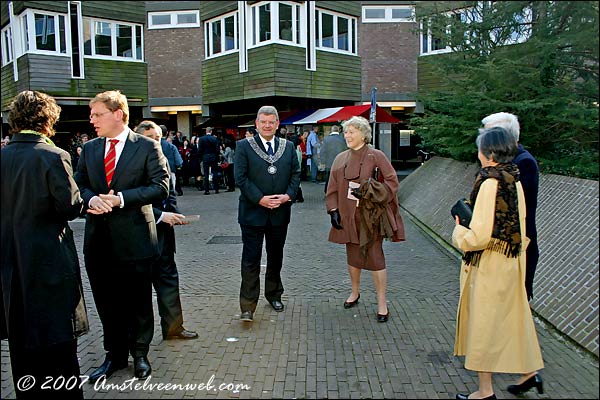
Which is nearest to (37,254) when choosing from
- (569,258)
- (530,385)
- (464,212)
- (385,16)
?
(464,212)

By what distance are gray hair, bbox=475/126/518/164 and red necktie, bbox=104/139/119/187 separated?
2.64 metres

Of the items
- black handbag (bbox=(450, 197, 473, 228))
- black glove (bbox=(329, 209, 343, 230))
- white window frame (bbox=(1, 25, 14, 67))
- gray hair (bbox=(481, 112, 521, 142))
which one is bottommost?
black glove (bbox=(329, 209, 343, 230))

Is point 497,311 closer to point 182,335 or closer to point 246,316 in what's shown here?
point 246,316

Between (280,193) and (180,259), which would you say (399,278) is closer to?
(280,193)

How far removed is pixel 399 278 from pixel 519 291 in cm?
320

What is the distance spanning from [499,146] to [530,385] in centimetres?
165

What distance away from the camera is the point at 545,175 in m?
6.61

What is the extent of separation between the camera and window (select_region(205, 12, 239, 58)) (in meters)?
19.8

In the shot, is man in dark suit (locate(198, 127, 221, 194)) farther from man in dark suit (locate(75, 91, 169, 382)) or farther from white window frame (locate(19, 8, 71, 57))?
man in dark suit (locate(75, 91, 169, 382))

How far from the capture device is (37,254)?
130 inches

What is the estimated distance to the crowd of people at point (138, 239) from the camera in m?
3.31

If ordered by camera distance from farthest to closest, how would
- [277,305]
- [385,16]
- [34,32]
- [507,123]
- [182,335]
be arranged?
[385,16] → [34,32] → [277,305] → [182,335] → [507,123]

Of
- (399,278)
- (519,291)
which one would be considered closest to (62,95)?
(399,278)

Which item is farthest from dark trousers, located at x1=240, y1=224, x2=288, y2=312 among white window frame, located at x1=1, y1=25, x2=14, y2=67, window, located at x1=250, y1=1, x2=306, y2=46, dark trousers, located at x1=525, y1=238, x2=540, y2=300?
white window frame, located at x1=1, y1=25, x2=14, y2=67
